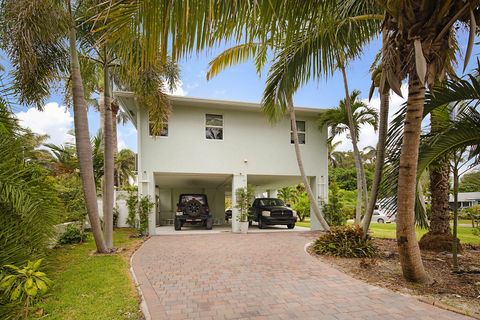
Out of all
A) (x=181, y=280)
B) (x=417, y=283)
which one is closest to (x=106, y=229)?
(x=181, y=280)

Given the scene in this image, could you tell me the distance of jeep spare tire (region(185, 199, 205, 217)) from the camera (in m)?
14.6

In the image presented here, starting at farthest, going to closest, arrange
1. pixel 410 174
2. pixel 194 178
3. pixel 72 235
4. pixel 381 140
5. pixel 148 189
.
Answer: pixel 194 178, pixel 148 189, pixel 72 235, pixel 381 140, pixel 410 174

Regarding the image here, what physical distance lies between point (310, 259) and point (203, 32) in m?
6.59

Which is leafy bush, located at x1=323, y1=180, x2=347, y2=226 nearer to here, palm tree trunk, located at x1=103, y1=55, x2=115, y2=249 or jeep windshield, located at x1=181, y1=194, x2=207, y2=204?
jeep windshield, located at x1=181, y1=194, x2=207, y2=204

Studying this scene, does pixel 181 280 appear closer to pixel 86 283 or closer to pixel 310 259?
pixel 86 283

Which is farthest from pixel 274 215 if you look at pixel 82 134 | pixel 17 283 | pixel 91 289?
pixel 17 283

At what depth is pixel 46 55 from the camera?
23.8 feet

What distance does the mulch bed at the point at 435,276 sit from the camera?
4.45 metres

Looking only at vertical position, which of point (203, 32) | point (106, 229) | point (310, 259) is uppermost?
point (203, 32)

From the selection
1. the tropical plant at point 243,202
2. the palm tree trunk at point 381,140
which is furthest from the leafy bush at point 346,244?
the tropical plant at point 243,202

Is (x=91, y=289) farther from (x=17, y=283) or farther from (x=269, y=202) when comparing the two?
(x=269, y=202)

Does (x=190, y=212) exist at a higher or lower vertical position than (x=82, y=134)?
lower

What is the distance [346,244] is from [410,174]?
3.65 metres

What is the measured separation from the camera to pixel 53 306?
4.26 meters
